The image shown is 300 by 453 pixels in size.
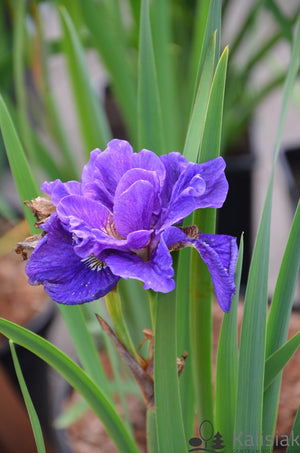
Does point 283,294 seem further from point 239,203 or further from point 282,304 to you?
point 239,203

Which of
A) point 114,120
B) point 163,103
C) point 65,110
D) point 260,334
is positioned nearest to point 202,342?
point 260,334

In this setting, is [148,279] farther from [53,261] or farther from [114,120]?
[114,120]

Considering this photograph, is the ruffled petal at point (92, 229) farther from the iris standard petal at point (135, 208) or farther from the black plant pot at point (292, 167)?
the black plant pot at point (292, 167)

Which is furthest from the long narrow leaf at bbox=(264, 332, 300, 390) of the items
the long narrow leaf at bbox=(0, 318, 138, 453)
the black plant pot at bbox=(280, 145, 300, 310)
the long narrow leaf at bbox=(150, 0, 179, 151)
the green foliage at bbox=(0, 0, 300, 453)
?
the black plant pot at bbox=(280, 145, 300, 310)

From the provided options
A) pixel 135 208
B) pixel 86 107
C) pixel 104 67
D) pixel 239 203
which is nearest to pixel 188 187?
pixel 135 208

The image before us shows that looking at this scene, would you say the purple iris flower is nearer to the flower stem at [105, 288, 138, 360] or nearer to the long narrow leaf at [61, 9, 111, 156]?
the flower stem at [105, 288, 138, 360]

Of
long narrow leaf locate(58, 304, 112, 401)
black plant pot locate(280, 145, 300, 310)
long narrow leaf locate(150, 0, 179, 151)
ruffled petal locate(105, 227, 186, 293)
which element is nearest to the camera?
ruffled petal locate(105, 227, 186, 293)

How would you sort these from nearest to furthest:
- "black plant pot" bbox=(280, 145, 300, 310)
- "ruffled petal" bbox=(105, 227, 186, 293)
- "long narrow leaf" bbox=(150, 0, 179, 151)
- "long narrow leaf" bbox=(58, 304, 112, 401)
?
"ruffled petal" bbox=(105, 227, 186, 293)
"long narrow leaf" bbox=(58, 304, 112, 401)
"long narrow leaf" bbox=(150, 0, 179, 151)
"black plant pot" bbox=(280, 145, 300, 310)
